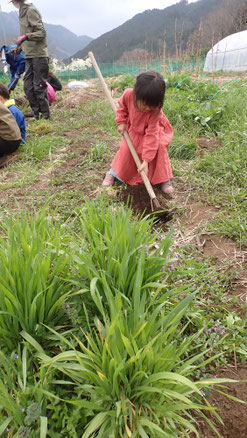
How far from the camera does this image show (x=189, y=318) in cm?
135

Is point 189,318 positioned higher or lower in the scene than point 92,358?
lower

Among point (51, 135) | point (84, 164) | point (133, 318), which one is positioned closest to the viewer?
point (133, 318)

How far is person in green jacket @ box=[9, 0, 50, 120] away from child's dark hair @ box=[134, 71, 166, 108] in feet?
10.3

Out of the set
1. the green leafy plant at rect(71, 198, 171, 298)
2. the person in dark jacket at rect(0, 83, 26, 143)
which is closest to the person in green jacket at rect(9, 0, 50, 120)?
the person in dark jacket at rect(0, 83, 26, 143)

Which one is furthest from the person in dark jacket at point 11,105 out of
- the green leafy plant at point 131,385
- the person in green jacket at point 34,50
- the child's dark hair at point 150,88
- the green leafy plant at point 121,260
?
the green leafy plant at point 131,385

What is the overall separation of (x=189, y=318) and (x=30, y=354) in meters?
0.72

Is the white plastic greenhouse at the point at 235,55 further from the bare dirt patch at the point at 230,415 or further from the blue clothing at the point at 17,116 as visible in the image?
the bare dirt patch at the point at 230,415

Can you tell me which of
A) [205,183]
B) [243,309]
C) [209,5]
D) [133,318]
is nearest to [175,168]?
[205,183]

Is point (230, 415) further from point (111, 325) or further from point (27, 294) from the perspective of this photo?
point (27, 294)

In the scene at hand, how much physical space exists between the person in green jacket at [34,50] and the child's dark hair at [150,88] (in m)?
3.15

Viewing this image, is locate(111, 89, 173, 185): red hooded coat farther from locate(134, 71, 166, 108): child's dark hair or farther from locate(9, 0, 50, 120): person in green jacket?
locate(9, 0, 50, 120): person in green jacket

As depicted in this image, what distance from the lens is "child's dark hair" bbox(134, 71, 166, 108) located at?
2.00 m

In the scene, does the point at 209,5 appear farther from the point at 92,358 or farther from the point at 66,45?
the point at 66,45

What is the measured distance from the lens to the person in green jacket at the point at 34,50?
166 inches
